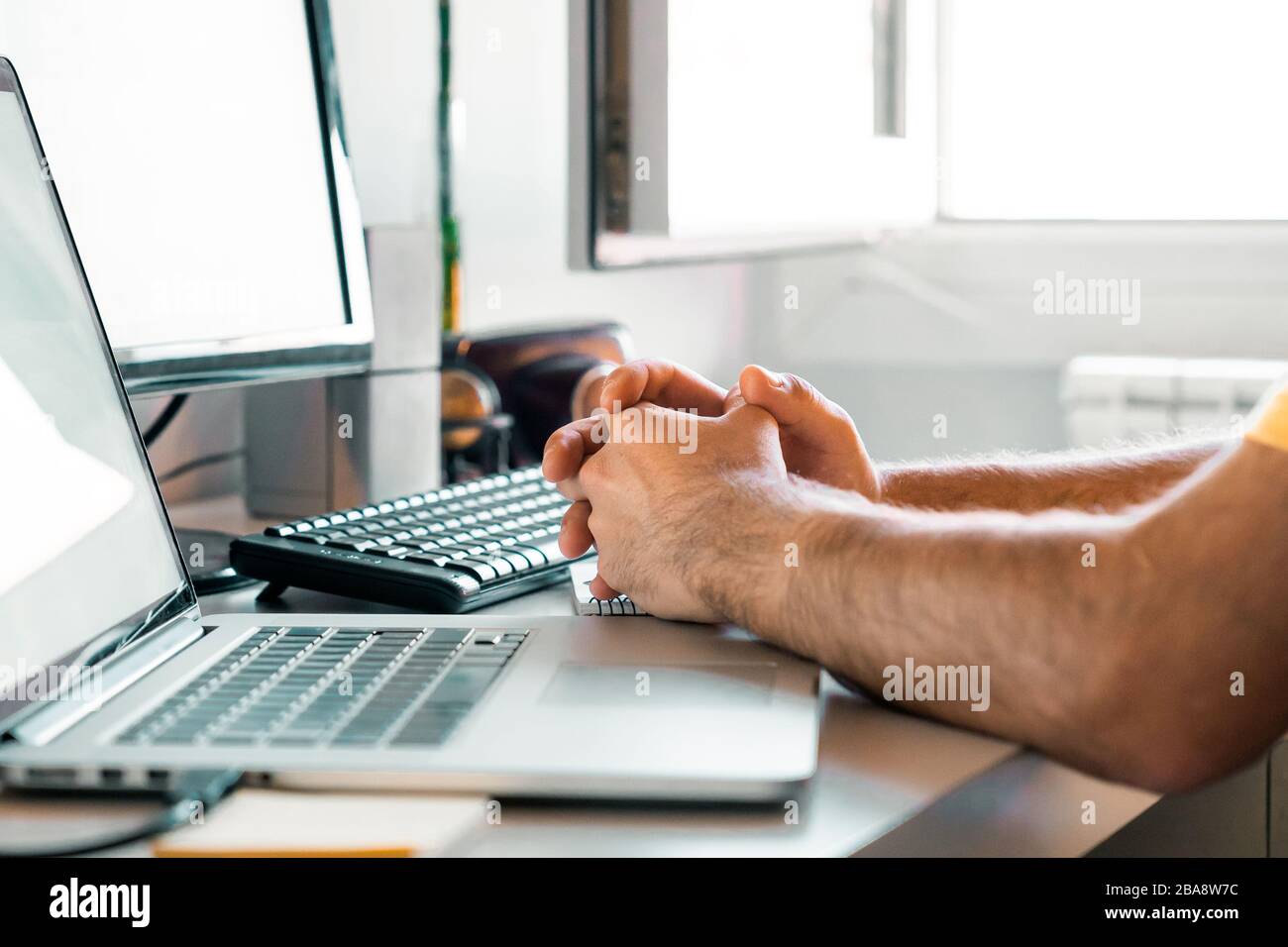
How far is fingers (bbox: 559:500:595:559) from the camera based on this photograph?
2.37 ft

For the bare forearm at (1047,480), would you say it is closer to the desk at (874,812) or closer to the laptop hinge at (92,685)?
the desk at (874,812)

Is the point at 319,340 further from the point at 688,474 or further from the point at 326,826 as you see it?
the point at 326,826

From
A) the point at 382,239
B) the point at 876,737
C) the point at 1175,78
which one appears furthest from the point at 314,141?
the point at 1175,78

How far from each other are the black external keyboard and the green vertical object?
53 cm

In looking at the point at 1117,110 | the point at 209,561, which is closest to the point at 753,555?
the point at 209,561

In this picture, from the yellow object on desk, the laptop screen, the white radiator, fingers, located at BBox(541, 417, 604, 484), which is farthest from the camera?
the white radiator

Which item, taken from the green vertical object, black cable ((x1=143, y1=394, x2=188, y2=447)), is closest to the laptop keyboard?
black cable ((x1=143, y1=394, x2=188, y2=447))

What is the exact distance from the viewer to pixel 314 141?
920 mm

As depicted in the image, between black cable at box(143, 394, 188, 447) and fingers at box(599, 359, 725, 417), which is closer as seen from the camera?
fingers at box(599, 359, 725, 417)

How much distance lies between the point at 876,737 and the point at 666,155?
632 mm

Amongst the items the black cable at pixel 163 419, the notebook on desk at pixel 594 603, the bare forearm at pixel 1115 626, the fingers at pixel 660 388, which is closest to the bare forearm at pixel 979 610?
the bare forearm at pixel 1115 626

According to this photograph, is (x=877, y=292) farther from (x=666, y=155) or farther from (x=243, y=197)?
(x=243, y=197)

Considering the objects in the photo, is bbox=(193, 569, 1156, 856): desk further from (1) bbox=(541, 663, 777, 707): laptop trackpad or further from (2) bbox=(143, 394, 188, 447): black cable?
(2) bbox=(143, 394, 188, 447): black cable

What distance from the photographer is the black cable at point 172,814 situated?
0.38 meters
